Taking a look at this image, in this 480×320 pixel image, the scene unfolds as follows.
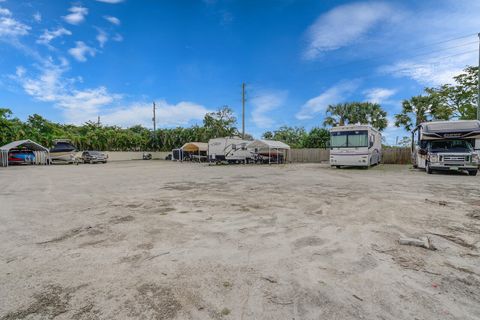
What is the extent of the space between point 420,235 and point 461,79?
27.8 meters

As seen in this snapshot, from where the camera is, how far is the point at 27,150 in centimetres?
2756

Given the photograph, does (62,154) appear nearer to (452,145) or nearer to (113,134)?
(113,134)

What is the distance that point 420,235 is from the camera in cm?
387

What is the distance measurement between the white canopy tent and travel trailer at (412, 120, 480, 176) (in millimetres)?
13366

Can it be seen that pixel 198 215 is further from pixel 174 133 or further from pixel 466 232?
pixel 174 133

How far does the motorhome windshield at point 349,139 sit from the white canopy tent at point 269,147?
27.7 ft

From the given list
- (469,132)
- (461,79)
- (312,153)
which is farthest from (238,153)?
(461,79)

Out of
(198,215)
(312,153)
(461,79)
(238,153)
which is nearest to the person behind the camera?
(198,215)

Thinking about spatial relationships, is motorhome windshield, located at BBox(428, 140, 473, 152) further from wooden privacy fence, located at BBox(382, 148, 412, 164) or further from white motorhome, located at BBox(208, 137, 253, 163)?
white motorhome, located at BBox(208, 137, 253, 163)

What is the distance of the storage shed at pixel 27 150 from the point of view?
24.3m

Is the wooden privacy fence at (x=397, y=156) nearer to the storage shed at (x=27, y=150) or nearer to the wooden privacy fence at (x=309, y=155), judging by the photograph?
the wooden privacy fence at (x=309, y=155)

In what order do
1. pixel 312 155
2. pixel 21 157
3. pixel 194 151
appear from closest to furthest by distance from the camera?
pixel 21 157
pixel 312 155
pixel 194 151

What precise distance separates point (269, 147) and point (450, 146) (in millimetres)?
14300

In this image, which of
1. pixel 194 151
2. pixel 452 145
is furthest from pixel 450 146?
pixel 194 151
